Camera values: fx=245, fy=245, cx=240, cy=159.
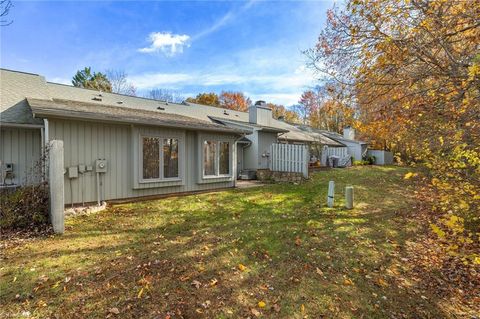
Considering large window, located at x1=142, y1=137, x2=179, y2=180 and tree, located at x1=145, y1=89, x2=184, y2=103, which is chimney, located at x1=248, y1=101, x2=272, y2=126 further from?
tree, located at x1=145, y1=89, x2=184, y2=103

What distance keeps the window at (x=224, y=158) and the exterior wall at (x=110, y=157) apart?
1679 millimetres

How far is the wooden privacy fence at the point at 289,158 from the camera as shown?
1295cm

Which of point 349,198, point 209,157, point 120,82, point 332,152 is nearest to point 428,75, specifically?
point 349,198

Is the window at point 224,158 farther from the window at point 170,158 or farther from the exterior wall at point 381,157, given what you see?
the exterior wall at point 381,157

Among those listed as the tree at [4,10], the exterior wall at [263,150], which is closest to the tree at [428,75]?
the tree at [4,10]

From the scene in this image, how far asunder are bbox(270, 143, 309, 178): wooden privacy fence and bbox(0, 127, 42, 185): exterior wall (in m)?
10.7

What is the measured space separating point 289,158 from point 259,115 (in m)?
4.29

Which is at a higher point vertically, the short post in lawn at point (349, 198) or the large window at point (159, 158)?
the large window at point (159, 158)

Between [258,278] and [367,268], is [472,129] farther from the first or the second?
[258,278]

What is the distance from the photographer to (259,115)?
16.5 metres

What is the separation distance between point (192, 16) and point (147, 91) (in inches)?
1140

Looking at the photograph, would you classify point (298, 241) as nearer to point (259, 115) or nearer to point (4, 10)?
point (4, 10)

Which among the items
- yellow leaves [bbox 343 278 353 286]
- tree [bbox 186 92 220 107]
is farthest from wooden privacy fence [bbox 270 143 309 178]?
tree [bbox 186 92 220 107]

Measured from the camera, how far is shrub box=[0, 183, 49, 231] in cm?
516
